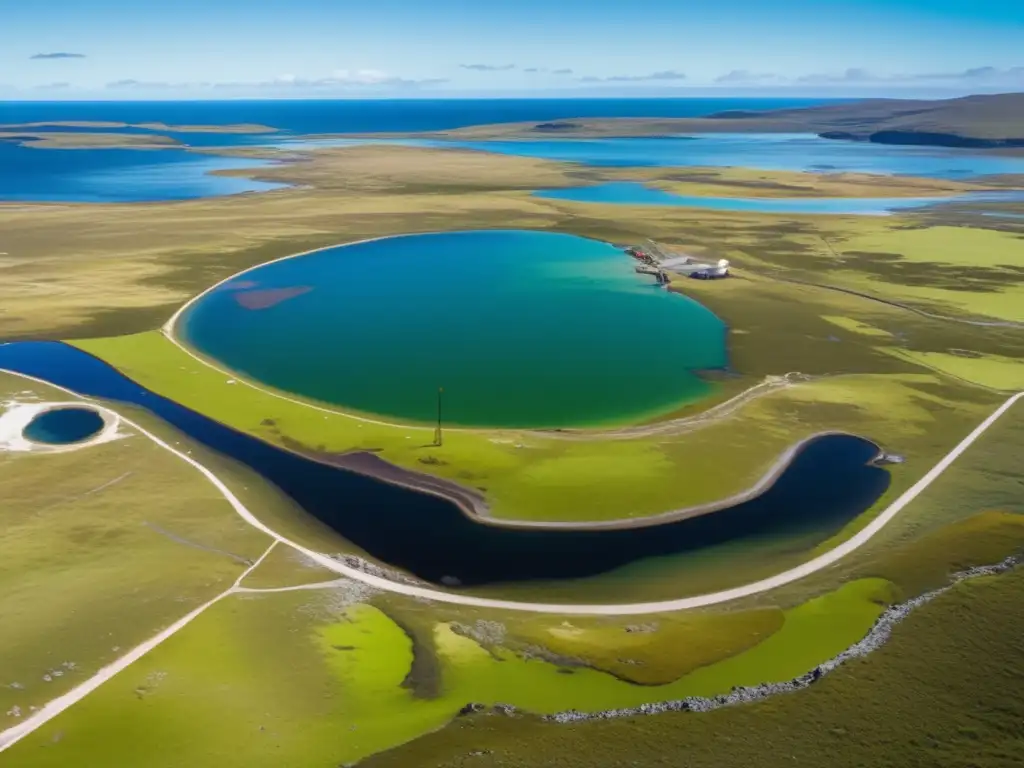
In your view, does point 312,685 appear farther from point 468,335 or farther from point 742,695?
point 468,335

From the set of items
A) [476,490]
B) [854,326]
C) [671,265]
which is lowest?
[476,490]

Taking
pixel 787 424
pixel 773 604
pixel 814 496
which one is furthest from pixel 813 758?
pixel 787 424

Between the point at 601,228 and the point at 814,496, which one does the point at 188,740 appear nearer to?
the point at 814,496

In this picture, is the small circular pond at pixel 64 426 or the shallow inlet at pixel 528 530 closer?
the shallow inlet at pixel 528 530

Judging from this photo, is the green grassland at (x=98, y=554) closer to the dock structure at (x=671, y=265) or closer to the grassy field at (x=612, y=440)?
the grassy field at (x=612, y=440)

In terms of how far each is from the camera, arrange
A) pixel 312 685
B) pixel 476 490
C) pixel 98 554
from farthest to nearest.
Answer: pixel 476 490 → pixel 98 554 → pixel 312 685

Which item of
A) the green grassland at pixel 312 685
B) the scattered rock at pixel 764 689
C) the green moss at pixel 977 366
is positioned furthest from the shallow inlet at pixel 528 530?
the green moss at pixel 977 366

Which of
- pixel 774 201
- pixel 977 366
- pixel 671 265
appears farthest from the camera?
pixel 774 201

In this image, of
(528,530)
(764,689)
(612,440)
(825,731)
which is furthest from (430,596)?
(612,440)
